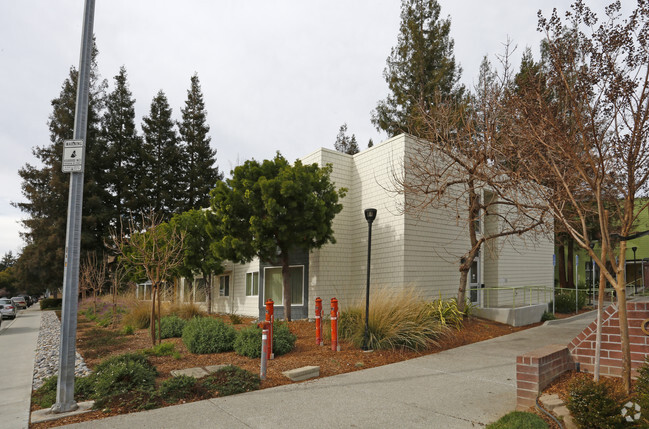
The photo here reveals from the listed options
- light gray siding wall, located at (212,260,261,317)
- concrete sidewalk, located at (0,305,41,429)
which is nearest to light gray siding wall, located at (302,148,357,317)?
light gray siding wall, located at (212,260,261,317)

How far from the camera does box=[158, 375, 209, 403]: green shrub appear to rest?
5996 millimetres

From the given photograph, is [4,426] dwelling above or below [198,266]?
below

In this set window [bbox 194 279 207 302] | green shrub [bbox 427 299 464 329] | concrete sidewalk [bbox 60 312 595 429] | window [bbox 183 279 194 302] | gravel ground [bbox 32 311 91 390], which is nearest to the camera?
concrete sidewalk [bbox 60 312 595 429]

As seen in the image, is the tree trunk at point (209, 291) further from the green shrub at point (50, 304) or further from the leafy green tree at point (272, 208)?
the green shrub at point (50, 304)

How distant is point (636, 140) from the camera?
15.8 ft

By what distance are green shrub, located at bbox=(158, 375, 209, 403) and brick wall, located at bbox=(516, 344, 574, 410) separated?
4.19 m

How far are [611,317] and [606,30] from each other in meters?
3.57

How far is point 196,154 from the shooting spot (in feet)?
144

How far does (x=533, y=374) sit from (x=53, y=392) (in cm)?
675

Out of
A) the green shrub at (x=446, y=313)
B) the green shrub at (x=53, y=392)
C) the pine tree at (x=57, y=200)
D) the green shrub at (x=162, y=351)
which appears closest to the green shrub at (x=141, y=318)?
the green shrub at (x=162, y=351)

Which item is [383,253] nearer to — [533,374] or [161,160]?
[533,374]

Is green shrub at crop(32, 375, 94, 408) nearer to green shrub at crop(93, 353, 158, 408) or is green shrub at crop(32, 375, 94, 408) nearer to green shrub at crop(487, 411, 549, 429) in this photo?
green shrub at crop(93, 353, 158, 408)

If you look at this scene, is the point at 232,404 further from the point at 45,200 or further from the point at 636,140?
the point at 45,200

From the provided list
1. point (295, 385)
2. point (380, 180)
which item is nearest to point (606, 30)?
point (295, 385)
